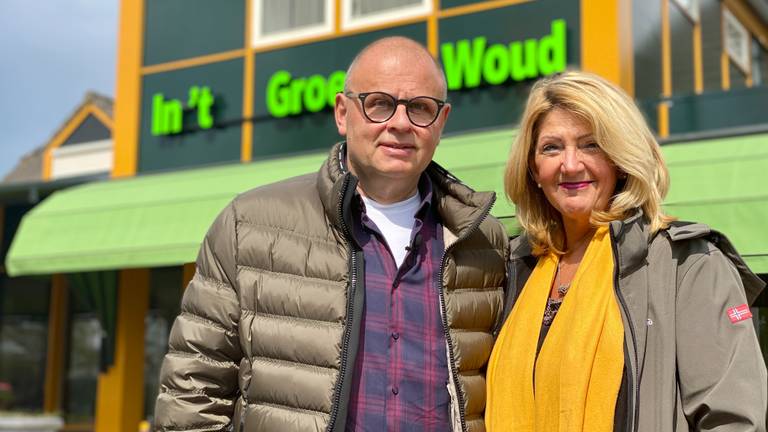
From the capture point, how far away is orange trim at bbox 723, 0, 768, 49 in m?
11.1

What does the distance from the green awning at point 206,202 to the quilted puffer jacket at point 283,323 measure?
2576 mm

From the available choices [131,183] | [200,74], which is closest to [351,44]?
[200,74]

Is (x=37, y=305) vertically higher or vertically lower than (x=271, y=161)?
lower

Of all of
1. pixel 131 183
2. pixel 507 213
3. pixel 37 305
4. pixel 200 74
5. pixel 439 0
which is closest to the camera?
pixel 507 213

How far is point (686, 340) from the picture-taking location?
7.06 feet

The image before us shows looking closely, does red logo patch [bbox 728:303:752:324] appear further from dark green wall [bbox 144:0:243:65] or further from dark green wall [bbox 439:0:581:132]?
dark green wall [bbox 144:0:243:65]

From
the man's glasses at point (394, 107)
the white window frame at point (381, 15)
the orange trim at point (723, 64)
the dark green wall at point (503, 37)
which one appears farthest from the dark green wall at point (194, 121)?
the man's glasses at point (394, 107)

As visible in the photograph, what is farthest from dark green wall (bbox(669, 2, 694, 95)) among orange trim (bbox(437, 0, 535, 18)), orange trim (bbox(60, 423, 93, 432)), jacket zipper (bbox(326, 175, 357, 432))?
orange trim (bbox(60, 423, 93, 432))

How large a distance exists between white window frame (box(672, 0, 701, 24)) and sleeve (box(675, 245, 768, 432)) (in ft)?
25.3

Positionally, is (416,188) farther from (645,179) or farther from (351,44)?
(351,44)

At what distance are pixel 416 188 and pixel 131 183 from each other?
7265mm

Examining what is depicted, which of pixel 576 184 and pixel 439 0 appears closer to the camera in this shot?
pixel 576 184

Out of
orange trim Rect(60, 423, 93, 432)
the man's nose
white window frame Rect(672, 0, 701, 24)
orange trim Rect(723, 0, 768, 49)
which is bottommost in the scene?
orange trim Rect(60, 423, 93, 432)

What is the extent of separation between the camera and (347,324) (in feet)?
7.71
